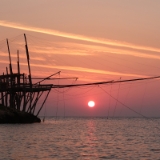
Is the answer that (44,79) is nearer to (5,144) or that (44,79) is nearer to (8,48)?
(8,48)

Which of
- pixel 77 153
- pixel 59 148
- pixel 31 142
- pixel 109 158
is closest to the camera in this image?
pixel 109 158

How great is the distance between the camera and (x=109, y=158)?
3338 cm

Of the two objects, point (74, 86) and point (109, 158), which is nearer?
point (109, 158)

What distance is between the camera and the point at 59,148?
39.3m

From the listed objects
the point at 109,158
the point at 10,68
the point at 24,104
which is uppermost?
the point at 10,68

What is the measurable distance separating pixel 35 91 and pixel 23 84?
2.48 metres

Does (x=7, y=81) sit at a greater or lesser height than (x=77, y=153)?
greater


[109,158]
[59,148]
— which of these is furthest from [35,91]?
[109,158]

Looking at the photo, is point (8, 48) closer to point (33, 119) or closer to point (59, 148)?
point (33, 119)

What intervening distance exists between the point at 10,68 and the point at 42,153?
39.2 meters

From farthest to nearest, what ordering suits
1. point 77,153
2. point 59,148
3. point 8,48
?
1. point 8,48
2. point 59,148
3. point 77,153

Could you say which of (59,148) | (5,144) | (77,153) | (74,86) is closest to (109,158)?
(77,153)

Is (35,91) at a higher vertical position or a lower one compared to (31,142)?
higher

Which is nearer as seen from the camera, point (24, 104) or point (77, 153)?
point (77, 153)
